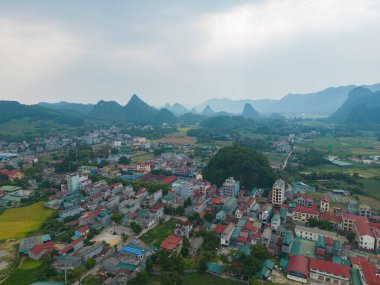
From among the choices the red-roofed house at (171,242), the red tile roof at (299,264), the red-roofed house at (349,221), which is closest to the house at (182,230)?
the red-roofed house at (171,242)

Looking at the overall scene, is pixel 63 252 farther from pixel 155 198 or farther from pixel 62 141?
pixel 62 141

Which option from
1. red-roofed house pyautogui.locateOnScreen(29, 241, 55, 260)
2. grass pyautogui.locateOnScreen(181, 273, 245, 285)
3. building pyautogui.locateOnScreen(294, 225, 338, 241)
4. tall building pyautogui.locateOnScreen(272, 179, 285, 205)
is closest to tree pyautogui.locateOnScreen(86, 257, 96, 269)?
red-roofed house pyautogui.locateOnScreen(29, 241, 55, 260)

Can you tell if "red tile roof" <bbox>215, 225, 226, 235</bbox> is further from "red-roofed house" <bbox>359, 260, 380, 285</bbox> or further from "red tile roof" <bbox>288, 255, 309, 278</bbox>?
"red-roofed house" <bbox>359, 260, 380, 285</bbox>

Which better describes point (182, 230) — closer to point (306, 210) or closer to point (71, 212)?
point (71, 212)

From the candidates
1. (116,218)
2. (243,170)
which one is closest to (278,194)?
(243,170)

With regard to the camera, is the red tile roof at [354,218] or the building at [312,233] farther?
the red tile roof at [354,218]

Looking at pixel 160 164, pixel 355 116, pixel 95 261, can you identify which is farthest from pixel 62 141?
pixel 355 116

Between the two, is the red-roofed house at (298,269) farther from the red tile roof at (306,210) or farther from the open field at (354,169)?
the open field at (354,169)
